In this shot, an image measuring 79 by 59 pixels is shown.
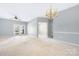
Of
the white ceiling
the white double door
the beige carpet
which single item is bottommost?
the beige carpet

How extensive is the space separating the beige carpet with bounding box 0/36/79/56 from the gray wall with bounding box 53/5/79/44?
116 mm

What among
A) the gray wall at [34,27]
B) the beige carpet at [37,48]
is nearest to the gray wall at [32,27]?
the gray wall at [34,27]

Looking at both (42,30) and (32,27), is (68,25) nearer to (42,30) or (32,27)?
(42,30)

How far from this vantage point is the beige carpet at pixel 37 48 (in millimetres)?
2791

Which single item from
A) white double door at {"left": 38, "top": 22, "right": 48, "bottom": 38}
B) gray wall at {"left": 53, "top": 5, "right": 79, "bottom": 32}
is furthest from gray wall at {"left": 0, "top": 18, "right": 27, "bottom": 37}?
gray wall at {"left": 53, "top": 5, "right": 79, "bottom": 32}

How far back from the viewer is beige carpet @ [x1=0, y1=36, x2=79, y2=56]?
2.79 meters

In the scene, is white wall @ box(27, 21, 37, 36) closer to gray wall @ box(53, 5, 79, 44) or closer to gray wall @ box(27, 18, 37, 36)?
gray wall @ box(27, 18, 37, 36)

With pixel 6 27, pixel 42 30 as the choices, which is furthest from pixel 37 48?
pixel 6 27

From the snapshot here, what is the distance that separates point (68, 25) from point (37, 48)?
0.70m

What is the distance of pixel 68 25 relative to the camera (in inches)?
112

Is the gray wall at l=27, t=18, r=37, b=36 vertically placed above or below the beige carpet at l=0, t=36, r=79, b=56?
above

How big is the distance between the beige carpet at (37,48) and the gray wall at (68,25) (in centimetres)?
12

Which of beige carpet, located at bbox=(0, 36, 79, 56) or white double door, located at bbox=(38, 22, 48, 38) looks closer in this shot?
beige carpet, located at bbox=(0, 36, 79, 56)

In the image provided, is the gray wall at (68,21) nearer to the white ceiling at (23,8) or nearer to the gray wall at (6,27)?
the white ceiling at (23,8)
